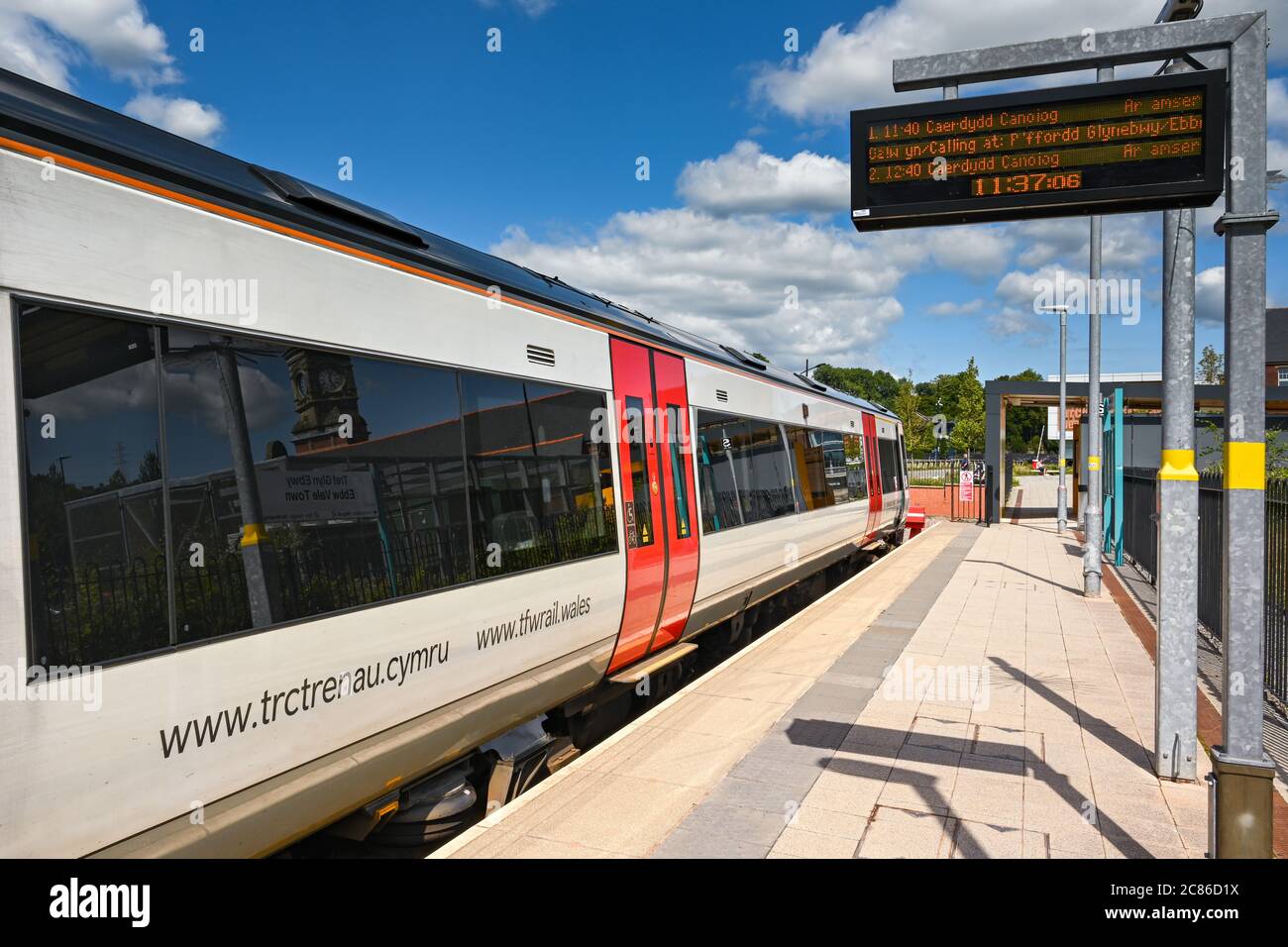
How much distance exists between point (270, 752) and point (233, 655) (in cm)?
44

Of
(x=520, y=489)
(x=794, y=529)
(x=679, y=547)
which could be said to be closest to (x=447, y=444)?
(x=520, y=489)

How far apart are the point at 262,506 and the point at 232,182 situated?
1346mm

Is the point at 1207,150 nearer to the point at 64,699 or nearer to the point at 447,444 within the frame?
the point at 447,444

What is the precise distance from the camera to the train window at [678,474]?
757cm

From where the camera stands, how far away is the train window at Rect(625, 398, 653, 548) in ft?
22.2

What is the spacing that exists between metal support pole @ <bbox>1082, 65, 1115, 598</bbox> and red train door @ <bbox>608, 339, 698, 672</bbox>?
799 centimetres

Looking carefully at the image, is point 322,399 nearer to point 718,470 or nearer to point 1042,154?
point 1042,154

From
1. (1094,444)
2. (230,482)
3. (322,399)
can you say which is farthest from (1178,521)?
(1094,444)

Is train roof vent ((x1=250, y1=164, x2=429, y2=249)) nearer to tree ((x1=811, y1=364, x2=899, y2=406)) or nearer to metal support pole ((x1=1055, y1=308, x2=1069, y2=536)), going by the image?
metal support pole ((x1=1055, y1=308, x2=1069, y2=536))

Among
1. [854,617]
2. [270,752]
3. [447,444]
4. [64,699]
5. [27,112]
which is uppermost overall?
[27,112]

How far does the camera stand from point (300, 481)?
3650mm

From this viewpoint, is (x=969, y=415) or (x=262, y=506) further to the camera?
(x=969, y=415)
